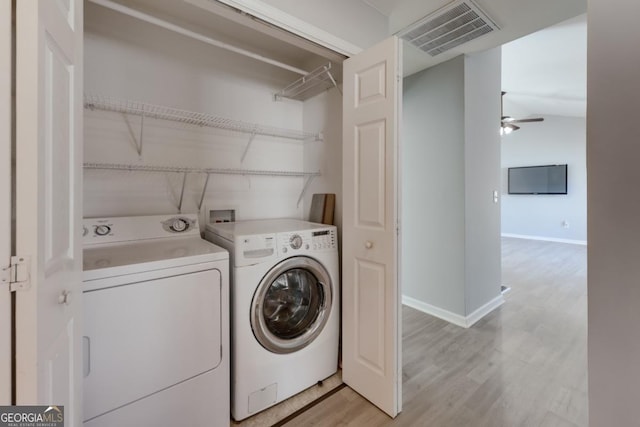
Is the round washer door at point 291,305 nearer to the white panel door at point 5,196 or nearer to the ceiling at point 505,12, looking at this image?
the white panel door at point 5,196

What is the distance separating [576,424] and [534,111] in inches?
270

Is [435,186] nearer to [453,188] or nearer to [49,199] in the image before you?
[453,188]

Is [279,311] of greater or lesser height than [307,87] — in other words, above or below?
below

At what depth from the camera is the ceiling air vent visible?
1814 millimetres

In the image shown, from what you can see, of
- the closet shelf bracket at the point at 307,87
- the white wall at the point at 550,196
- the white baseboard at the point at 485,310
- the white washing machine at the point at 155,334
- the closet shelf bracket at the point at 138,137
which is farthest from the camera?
the white wall at the point at 550,196

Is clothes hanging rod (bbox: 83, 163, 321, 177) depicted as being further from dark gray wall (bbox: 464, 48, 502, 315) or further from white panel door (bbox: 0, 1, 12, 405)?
dark gray wall (bbox: 464, 48, 502, 315)

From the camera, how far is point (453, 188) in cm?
256

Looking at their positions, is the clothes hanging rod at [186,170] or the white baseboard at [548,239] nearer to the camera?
the clothes hanging rod at [186,170]

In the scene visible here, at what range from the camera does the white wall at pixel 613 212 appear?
74 centimetres

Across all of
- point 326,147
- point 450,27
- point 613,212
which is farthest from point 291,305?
point 450,27

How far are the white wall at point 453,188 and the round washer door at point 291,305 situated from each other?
1.48 meters

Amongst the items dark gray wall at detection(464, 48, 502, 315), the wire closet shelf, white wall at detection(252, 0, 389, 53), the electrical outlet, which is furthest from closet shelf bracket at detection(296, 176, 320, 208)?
dark gray wall at detection(464, 48, 502, 315)

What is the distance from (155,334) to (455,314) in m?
2.50

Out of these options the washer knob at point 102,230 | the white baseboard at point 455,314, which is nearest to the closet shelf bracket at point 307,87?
the washer knob at point 102,230
